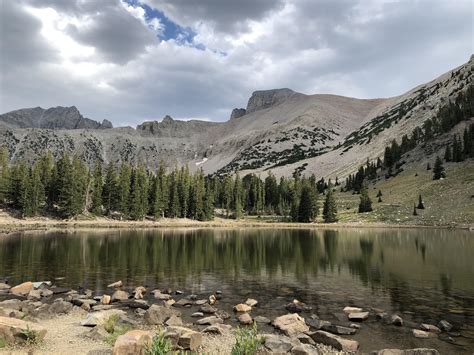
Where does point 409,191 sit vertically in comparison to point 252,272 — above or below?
above

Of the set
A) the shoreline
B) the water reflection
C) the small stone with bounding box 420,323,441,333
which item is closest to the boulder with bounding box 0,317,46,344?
the water reflection

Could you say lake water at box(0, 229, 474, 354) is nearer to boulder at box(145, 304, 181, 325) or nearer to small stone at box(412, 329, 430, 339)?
small stone at box(412, 329, 430, 339)

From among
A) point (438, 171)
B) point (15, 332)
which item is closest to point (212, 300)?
point (15, 332)

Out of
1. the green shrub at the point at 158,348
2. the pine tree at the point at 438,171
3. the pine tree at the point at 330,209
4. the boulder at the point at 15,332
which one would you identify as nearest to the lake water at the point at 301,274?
the green shrub at the point at 158,348

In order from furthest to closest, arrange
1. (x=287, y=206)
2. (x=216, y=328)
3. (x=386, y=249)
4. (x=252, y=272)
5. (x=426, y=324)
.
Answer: (x=287, y=206)
(x=386, y=249)
(x=252, y=272)
(x=426, y=324)
(x=216, y=328)

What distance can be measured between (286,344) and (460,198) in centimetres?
11839

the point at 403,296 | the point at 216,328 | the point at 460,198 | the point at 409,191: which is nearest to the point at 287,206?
the point at 409,191

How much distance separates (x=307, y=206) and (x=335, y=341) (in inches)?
4839

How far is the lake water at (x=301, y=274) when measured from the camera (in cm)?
2525

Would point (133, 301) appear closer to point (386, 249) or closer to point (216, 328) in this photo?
point (216, 328)

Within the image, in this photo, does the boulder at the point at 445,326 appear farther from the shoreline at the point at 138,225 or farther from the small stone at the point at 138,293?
the shoreline at the point at 138,225

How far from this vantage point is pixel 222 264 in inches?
1843

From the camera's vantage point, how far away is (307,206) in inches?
5517

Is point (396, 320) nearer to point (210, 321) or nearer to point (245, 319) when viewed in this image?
point (245, 319)
